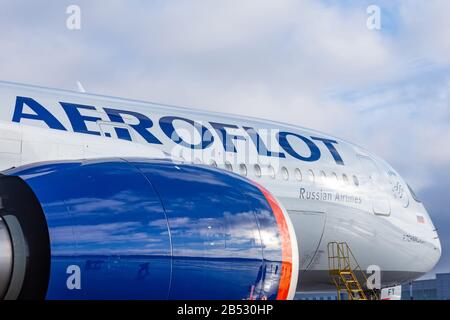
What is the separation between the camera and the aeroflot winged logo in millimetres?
9375

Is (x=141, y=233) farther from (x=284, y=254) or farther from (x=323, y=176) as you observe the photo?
(x=323, y=176)

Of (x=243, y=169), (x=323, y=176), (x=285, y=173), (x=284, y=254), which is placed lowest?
(x=284, y=254)

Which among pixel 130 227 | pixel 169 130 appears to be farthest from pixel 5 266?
pixel 169 130

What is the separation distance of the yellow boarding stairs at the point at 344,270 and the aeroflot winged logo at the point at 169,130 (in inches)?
62.0

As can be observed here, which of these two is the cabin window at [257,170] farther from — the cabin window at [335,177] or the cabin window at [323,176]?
the cabin window at [335,177]

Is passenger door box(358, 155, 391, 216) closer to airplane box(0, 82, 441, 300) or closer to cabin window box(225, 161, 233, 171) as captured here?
cabin window box(225, 161, 233, 171)

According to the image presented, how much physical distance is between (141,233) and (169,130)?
5.66 metres

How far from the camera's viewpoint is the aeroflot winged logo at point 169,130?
9.38m

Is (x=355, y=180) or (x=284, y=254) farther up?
(x=355, y=180)

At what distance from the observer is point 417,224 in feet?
46.0

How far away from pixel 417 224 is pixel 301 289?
260 centimetres

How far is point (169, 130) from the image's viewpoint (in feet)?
35.2

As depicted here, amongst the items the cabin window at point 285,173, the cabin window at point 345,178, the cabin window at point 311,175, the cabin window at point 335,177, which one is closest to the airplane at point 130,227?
the cabin window at point 285,173

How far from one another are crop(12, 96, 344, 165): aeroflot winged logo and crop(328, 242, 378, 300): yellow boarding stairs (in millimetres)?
1575
